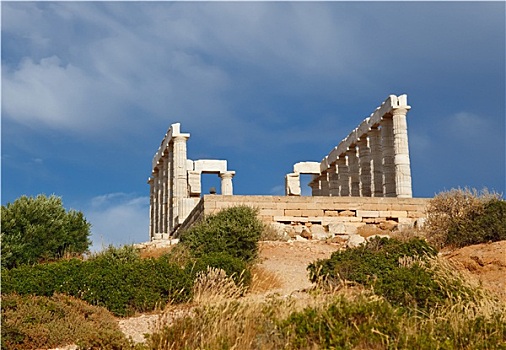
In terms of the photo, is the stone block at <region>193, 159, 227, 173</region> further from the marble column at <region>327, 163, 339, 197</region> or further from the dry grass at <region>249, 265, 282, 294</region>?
the dry grass at <region>249, 265, 282, 294</region>

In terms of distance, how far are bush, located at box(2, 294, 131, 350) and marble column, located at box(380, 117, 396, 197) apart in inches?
975

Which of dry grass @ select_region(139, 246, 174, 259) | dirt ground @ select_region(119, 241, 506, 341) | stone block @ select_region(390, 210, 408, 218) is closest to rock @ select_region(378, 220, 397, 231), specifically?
stone block @ select_region(390, 210, 408, 218)

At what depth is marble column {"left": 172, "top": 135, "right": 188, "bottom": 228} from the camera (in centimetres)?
3797

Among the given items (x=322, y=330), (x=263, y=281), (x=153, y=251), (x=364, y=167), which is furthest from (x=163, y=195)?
(x=322, y=330)

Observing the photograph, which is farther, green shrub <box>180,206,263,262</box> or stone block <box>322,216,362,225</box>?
stone block <box>322,216,362,225</box>

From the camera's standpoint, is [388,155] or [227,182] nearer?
[388,155]

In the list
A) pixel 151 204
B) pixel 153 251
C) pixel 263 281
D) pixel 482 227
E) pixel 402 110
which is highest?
pixel 402 110

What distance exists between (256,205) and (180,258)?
9.07 meters

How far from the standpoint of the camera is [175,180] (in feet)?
126

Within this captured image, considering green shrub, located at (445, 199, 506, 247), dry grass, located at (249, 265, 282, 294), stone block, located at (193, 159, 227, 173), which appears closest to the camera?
dry grass, located at (249, 265, 282, 294)

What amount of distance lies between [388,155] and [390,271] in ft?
79.2

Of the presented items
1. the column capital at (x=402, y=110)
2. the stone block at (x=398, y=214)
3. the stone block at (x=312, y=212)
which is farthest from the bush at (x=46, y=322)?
the column capital at (x=402, y=110)

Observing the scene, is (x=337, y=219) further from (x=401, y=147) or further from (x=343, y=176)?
(x=343, y=176)

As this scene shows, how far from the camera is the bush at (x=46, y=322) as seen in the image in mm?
9125
